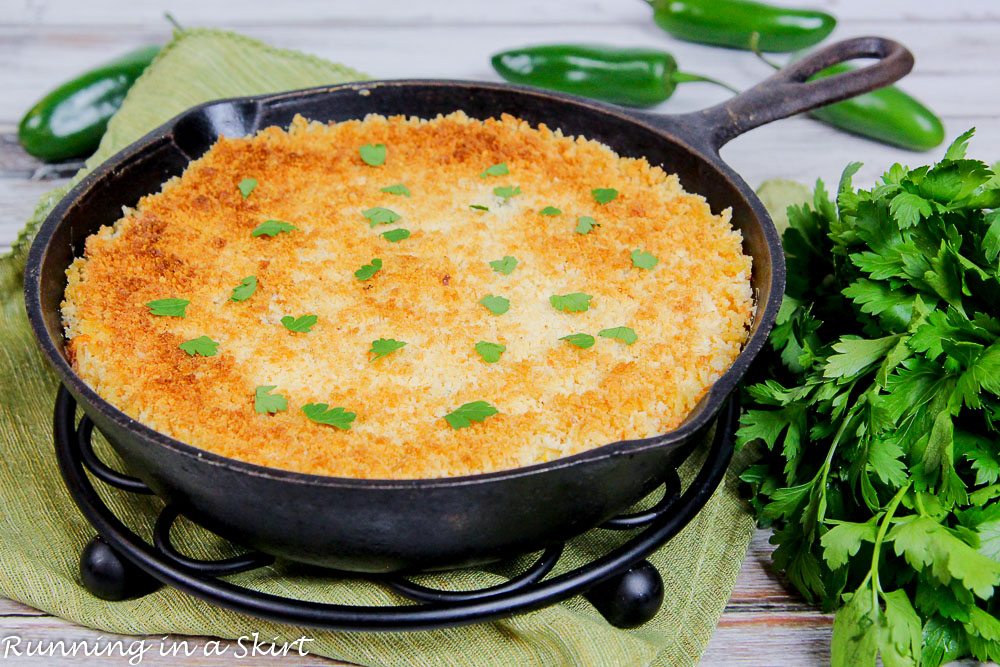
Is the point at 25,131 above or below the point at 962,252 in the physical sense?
below

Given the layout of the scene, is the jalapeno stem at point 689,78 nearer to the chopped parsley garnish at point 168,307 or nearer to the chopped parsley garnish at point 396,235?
the chopped parsley garnish at point 396,235

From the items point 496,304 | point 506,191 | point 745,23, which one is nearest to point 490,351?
point 496,304

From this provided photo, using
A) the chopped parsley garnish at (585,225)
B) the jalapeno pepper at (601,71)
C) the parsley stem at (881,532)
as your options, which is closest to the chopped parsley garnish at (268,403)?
the chopped parsley garnish at (585,225)

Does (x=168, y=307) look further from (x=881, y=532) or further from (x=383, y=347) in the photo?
(x=881, y=532)

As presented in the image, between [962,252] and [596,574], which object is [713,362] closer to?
[596,574]

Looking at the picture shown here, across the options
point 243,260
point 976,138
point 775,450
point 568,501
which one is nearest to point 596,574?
point 568,501

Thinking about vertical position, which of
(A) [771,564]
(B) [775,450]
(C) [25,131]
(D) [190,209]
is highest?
(D) [190,209]
